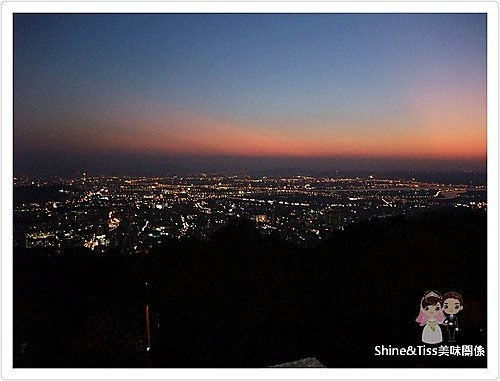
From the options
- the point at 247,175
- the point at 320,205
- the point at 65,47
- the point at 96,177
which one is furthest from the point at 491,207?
the point at 65,47

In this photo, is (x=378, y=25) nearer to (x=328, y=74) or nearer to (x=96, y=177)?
(x=328, y=74)

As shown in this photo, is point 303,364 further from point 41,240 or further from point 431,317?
point 41,240

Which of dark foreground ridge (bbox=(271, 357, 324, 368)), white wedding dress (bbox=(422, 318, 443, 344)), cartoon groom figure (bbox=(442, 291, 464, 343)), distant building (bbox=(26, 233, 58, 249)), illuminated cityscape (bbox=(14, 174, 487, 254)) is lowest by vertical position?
dark foreground ridge (bbox=(271, 357, 324, 368))

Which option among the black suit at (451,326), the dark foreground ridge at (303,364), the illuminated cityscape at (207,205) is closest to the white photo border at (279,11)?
the dark foreground ridge at (303,364)

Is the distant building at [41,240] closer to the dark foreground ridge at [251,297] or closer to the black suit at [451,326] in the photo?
the dark foreground ridge at [251,297]

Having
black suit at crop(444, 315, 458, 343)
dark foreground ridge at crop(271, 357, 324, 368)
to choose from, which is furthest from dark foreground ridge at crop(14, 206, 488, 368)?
dark foreground ridge at crop(271, 357, 324, 368)

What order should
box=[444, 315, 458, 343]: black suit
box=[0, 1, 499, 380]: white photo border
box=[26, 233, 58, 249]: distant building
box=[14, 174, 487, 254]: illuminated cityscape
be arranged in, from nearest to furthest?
1. box=[0, 1, 499, 380]: white photo border
2. box=[444, 315, 458, 343]: black suit
3. box=[26, 233, 58, 249]: distant building
4. box=[14, 174, 487, 254]: illuminated cityscape

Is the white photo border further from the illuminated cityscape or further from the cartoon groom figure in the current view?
the illuminated cityscape

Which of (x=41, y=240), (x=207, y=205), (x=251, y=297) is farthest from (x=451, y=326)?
(x=41, y=240)
